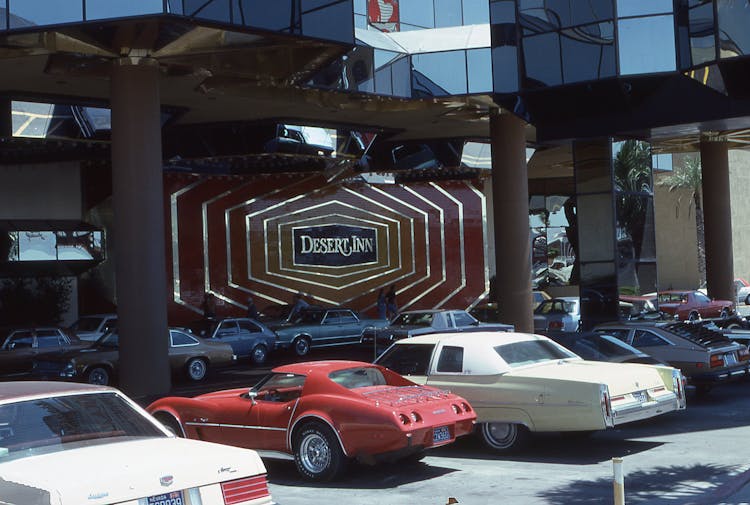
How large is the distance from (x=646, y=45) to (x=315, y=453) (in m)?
15.9

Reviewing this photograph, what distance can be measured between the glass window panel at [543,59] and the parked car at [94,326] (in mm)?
12917

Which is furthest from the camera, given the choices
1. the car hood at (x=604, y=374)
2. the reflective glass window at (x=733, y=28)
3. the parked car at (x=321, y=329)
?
the parked car at (x=321, y=329)

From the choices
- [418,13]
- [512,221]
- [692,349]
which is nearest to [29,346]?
[512,221]

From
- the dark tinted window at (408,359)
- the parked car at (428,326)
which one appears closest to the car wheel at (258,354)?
the parked car at (428,326)

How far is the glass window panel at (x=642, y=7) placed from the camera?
75.5 ft

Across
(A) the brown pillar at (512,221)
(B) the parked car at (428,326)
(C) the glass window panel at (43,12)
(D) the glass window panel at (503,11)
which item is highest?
(D) the glass window panel at (503,11)

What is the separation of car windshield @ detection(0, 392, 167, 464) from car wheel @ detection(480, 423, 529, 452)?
5785mm

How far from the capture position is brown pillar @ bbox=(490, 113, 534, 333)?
90.2 feet

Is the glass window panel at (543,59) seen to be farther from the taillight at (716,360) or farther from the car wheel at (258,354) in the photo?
the car wheel at (258,354)

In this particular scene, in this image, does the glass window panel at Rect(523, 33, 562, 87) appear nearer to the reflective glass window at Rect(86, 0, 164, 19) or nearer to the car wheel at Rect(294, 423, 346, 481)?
the reflective glass window at Rect(86, 0, 164, 19)

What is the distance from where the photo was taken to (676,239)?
63.6 m

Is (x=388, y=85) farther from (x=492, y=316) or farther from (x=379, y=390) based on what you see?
(x=379, y=390)

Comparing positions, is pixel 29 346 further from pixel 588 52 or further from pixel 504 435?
pixel 588 52

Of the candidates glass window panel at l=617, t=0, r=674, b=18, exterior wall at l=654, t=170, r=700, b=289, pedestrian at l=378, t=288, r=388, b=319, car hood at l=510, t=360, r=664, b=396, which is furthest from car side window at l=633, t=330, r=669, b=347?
Answer: exterior wall at l=654, t=170, r=700, b=289
